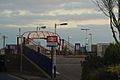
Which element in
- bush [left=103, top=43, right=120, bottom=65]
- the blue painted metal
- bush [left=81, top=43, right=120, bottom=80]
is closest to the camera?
bush [left=81, top=43, right=120, bottom=80]

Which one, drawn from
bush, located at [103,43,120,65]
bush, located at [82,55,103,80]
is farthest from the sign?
bush, located at [103,43,120,65]

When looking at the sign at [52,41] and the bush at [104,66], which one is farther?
the sign at [52,41]

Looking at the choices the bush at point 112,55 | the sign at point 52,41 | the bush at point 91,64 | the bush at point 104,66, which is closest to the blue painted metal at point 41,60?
the sign at point 52,41

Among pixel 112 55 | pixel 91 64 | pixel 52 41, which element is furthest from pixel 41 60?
pixel 112 55

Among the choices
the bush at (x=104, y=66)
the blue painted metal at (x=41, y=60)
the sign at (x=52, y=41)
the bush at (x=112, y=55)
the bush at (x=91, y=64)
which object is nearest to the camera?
the bush at (x=104, y=66)

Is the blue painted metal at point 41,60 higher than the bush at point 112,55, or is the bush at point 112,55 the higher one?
the bush at point 112,55

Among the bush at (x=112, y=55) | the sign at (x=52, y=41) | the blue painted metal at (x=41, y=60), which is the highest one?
the sign at (x=52, y=41)

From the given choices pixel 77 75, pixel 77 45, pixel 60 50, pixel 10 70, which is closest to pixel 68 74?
pixel 77 75

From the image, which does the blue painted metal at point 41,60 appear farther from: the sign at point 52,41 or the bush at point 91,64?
the bush at point 91,64

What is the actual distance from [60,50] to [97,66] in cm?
5638

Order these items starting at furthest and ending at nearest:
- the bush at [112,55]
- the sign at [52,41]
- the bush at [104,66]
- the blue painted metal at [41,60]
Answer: the blue painted metal at [41,60] → the sign at [52,41] → the bush at [112,55] → the bush at [104,66]

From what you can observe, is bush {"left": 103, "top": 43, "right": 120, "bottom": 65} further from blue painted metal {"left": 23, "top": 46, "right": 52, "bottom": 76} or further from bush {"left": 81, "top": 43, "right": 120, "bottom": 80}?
blue painted metal {"left": 23, "top": 46, "right": 52, "bottom": 76}

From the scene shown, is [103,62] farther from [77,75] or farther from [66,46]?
[66,46]

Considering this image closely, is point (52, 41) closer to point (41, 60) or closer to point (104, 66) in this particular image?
point (41, 60)
